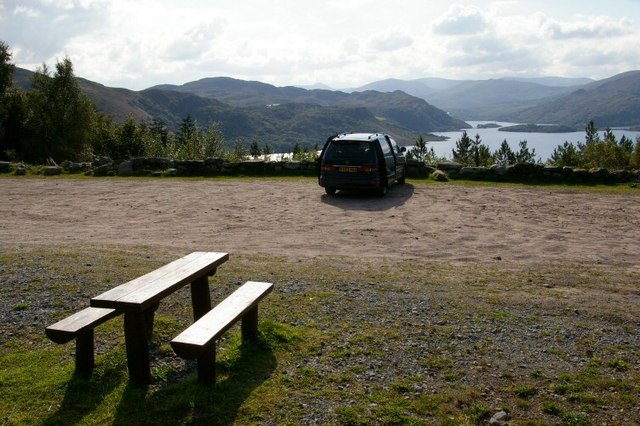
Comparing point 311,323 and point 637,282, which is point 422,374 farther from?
point 637,282

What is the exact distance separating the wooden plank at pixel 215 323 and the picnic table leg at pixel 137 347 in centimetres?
43

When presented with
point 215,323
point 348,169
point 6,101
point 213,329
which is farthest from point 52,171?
point 6,101

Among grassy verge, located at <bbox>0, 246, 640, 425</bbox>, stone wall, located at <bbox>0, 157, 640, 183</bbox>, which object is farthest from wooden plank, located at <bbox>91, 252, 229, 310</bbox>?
stone wall, located at <bbox>0, 157, 640, 183</bbox>

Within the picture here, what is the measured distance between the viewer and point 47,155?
147 feet

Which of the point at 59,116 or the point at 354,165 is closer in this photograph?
the point at 354,165

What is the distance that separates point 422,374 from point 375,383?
0.46 meters

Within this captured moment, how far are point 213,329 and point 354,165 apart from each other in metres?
11.8

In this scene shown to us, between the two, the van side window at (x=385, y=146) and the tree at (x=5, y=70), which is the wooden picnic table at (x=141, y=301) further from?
the tree at (x=5, y=70)

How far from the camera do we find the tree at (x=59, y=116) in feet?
149

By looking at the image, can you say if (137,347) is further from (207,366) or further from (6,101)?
(6,101)

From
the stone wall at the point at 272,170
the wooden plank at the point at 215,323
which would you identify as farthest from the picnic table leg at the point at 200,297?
the stone wall at the point at 272,170

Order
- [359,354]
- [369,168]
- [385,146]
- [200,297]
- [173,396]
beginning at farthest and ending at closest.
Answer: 1. [385,146]
2. [369,168]
3. [200,297]
4. [359,354]
5. [173,396]

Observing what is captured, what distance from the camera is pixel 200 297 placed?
19.2 ft

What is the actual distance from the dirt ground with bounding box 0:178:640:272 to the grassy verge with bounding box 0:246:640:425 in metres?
2.12
